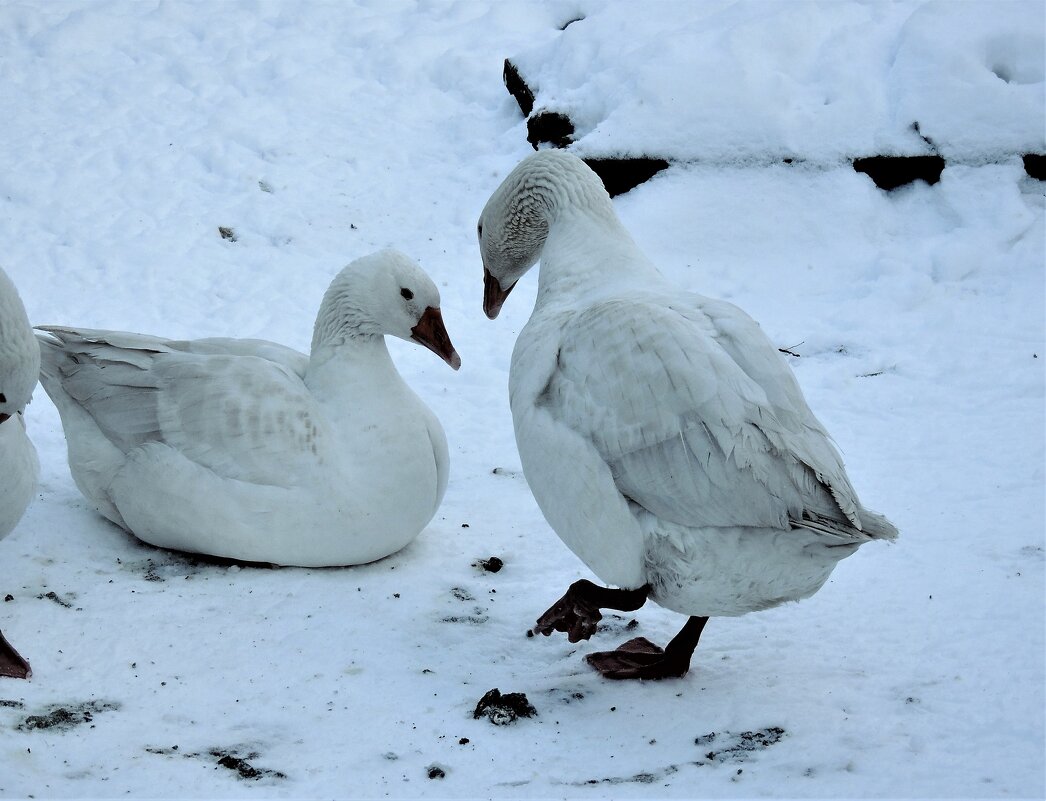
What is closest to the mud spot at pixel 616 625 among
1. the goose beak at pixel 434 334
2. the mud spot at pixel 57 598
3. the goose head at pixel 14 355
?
the goose beak at pixel 434 334

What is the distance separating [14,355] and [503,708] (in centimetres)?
198

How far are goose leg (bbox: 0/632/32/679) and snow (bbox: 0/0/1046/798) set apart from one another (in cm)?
11

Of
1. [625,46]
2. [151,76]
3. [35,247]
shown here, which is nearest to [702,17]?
[625,46]

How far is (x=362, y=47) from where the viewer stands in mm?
10430

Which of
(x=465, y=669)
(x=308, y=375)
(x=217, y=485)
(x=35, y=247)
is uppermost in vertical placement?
(x=35, y=247)

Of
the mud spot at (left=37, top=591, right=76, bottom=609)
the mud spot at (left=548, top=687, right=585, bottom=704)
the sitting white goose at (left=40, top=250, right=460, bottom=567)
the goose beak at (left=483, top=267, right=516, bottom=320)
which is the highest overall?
the goose beak at (left=483, top=267, right=516, bottom=320)

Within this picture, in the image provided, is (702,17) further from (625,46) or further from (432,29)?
(432,29)

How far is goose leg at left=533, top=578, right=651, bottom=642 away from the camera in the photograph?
3.84m

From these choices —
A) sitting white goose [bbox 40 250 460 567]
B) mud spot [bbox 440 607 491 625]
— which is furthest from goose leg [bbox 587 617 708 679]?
sitting white goose [bbox 40 250 460 567]

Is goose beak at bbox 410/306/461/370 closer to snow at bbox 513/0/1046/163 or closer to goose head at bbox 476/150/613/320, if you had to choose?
goose head at bbox 476/150/613/320

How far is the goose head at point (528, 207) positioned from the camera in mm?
4691

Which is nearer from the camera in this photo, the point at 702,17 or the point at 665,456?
the point at 665,456

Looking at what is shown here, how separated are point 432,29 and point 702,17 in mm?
2631

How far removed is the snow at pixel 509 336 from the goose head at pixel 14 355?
0.89 m
